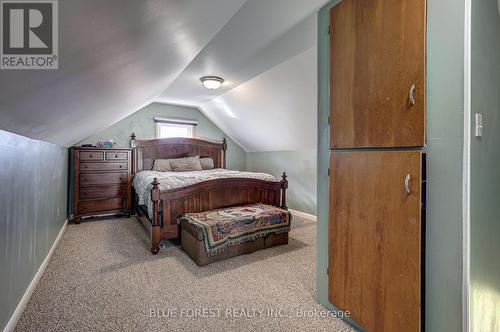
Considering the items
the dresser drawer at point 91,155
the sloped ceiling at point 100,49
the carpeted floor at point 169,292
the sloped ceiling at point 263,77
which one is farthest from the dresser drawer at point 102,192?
the sloped ceiling at point 100,49

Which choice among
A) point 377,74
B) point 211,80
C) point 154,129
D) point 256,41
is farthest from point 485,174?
point 154,129

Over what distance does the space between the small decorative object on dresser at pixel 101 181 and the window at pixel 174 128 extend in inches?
38.4

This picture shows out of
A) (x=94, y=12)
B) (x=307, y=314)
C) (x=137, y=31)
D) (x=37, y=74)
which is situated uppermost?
(x=137, y=31)

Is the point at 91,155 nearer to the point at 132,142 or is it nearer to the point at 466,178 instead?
the point at 132,142

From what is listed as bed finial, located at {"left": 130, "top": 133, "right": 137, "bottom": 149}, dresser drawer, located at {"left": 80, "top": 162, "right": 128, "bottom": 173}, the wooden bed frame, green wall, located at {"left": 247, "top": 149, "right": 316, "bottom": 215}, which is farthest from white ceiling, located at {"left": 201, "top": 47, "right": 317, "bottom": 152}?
dresser drawer, located at {"left": 80, "top": 162, "right": 128, "bottom": 173}

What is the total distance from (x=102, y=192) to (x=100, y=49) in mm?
3761

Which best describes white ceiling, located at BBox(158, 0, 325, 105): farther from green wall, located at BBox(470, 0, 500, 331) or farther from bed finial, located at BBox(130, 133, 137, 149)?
bed finial, located at BBox(130, 133, 137, 149)

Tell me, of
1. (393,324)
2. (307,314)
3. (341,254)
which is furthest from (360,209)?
(307,314)

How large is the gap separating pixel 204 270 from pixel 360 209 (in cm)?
158

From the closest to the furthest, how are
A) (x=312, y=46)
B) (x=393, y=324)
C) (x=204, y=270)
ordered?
(x=393, y=324), (x=204, y=270), (x=312, y=46)

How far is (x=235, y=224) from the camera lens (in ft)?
8.64

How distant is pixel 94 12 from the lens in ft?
2.30

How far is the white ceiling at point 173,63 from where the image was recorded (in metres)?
0.87

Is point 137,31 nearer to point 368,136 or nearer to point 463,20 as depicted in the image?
point 368,136
